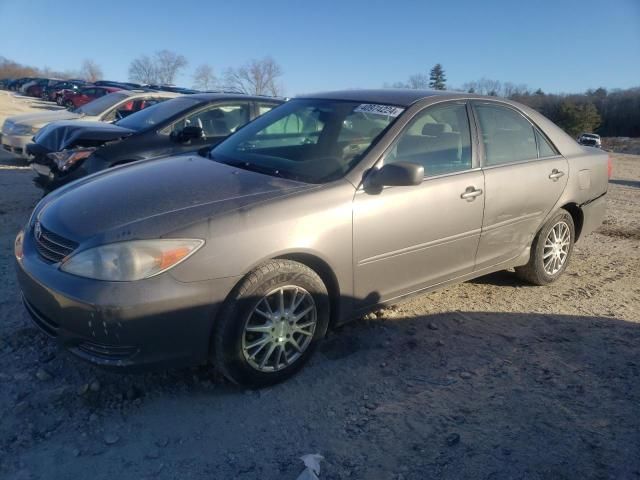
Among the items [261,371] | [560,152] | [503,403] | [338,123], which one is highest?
[338,123]

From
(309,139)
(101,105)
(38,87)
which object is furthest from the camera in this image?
(38,87)

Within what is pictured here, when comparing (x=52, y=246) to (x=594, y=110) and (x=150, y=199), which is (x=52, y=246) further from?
(x=594, y=110)

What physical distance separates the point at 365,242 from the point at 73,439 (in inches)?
73.1

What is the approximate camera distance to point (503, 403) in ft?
9.18

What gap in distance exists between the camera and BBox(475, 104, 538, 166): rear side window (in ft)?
12.8

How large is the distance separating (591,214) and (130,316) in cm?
426

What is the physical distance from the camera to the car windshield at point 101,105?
9406 millimetres

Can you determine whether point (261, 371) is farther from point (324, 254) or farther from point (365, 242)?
point (365, 242)

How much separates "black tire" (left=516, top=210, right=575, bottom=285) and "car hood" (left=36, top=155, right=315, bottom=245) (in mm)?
2362

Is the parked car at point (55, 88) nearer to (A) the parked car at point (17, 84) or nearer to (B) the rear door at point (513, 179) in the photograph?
(A) the parked car at point (17, 84)

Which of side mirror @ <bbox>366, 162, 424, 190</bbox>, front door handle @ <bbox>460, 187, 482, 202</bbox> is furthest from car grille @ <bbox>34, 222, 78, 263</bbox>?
front door handle @ <bbox>460, 187, 482, 202</bbox>

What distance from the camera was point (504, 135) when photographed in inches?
160

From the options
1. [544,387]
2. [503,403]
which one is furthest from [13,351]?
[544,387]

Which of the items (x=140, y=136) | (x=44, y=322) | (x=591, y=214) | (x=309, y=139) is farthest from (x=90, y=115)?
(x=591, y=214)
